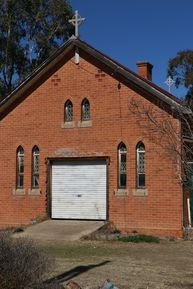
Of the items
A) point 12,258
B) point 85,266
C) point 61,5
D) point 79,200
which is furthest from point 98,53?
point 61,5

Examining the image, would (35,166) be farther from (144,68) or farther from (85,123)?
(144,68)

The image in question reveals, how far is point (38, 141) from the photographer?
69.7ft

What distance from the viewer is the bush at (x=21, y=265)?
25.4ft

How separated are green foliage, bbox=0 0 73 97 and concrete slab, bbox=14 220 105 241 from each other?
2024cm

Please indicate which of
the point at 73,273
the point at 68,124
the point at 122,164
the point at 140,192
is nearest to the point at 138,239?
the point at 140,192

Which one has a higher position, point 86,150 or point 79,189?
point 86,150

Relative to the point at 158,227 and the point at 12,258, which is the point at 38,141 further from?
the point at 12,258

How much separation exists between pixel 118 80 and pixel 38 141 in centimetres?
409

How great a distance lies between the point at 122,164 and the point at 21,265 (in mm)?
12006

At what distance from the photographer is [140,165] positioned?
19297mm

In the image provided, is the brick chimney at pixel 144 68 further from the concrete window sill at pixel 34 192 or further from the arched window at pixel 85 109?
the concrete window sill at pixel 34 192

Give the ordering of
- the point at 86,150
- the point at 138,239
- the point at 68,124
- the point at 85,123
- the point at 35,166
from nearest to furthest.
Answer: the point at 138,239 → the point at 86,150 → the point at 85,123 → the point at 68,124 → the point at 35,166

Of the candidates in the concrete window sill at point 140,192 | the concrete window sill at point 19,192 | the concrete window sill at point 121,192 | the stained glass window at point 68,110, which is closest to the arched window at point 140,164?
the concrete window sill at point 140,192

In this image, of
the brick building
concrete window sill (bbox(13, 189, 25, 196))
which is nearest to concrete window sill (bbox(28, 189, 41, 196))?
the brick building
